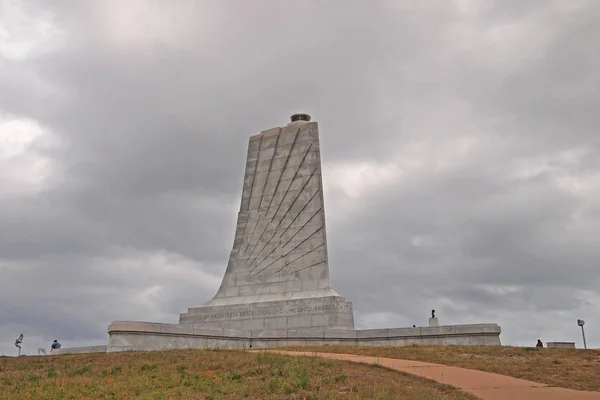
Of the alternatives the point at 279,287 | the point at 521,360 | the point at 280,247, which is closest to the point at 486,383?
the point at 521,360

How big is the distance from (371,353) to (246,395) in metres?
7.64

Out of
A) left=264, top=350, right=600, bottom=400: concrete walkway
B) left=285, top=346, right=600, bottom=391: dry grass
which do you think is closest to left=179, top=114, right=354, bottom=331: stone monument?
left=285, top=346, right=600, bottom=391: dry grass

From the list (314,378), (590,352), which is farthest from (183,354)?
(590,352)

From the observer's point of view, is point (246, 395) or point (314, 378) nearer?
point (246, 395)

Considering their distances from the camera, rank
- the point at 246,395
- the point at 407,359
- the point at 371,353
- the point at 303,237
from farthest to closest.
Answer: the point at 303,237
the point at 371,353
the point at 407,359
the point at 246,395

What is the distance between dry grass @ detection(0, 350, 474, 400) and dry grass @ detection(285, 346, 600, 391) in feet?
9.37

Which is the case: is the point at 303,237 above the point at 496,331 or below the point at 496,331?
above

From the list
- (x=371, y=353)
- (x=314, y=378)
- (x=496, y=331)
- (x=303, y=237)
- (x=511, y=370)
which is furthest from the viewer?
(x=303, y=237)

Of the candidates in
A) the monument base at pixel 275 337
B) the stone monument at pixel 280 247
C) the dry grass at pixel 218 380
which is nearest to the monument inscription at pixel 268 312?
the stone monument at pixel 280 247

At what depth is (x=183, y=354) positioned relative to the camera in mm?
17438

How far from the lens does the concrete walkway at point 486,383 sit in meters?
11.9

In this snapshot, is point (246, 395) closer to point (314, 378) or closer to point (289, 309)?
point (314, 378)

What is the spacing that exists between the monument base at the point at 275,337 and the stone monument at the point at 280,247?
1.34 metres

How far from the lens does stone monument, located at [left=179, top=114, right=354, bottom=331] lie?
27.0m
